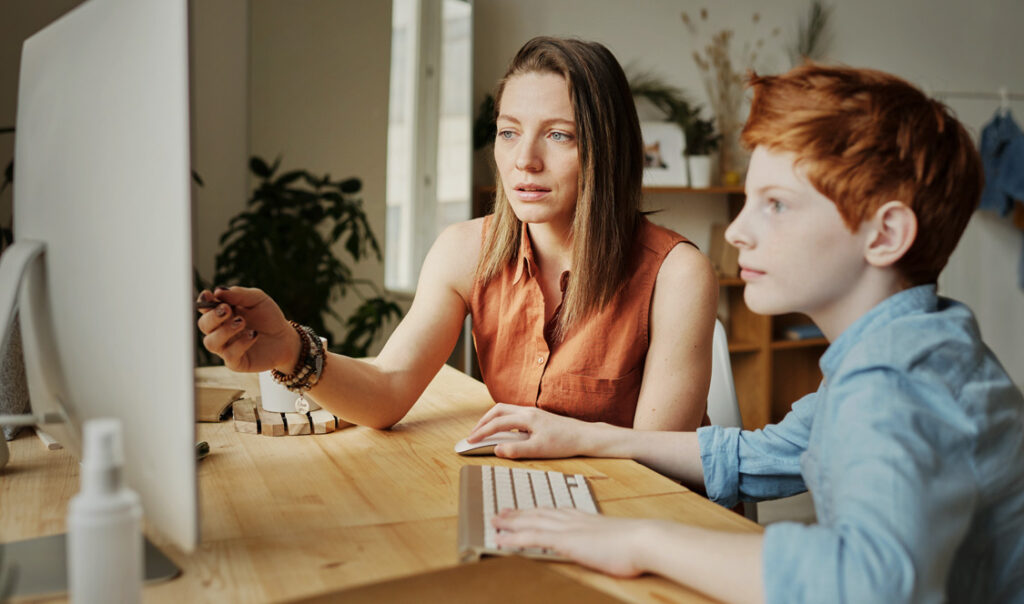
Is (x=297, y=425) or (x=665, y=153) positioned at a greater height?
(x=665, y=153)

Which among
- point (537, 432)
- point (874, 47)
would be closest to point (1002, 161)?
point (874, 47)

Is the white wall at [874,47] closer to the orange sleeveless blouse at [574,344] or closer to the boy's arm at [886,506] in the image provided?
the orange sleeveless blouse at [574,344]

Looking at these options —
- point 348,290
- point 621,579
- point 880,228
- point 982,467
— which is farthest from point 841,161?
point 348,290

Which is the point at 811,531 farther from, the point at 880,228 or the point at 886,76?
the point at 886,76

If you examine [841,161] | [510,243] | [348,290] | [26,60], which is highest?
[26,60]

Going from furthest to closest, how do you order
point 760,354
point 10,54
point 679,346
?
point 760,354
point 10,54
point 679,346

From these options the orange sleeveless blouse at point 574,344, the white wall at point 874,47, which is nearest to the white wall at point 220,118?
the white wall at point 874,47

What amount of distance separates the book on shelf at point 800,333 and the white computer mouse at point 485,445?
10.4ft

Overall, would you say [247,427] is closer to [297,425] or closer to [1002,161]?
[297,425]

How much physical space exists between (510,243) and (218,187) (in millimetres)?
1977

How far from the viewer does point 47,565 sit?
0.75 meters

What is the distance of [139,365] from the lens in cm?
66

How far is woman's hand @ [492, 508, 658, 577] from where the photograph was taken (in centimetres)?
76

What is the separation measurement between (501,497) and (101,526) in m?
0.47
